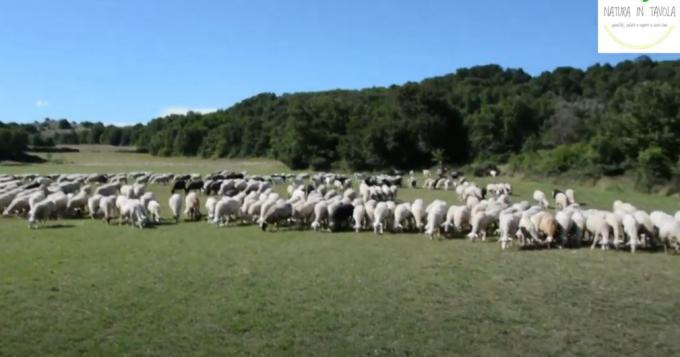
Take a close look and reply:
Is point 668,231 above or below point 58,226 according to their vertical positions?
above

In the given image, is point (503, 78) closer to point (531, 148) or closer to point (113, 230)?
point (531, 148)

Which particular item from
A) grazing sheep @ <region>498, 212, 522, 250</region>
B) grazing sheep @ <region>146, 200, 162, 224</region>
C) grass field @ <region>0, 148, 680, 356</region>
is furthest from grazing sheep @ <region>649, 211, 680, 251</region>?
grazing sheep @ <region>146, 200, 162, 224</region>

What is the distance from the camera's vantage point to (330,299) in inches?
446

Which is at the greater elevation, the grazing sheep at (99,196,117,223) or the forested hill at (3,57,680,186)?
the forested hill at (3,57,680,186)

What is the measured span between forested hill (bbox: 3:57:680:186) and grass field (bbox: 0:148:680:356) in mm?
27456

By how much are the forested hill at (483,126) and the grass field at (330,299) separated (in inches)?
1081

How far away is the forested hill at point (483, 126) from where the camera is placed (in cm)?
4403

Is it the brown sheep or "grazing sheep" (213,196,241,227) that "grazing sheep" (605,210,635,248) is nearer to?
the brown sheep

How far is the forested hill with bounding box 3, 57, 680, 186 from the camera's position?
44031mm

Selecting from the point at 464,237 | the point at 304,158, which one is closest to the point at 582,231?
the point at 464,237

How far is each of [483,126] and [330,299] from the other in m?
67.3

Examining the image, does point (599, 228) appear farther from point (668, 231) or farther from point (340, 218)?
point (340, 218)

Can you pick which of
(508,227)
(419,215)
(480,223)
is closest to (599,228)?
(508,227)

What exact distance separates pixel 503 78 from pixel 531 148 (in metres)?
56.4
